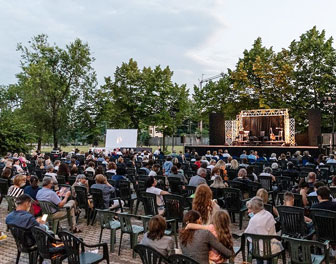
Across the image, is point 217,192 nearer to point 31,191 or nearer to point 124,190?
point 124,190

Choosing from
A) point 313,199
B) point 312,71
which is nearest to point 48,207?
point 313,199

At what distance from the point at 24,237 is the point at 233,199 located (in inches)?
172

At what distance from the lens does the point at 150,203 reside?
6.50 metres

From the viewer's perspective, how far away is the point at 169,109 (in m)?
38.1

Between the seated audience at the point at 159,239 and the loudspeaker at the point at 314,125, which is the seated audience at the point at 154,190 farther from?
the loudspeaker at the point at 314,125

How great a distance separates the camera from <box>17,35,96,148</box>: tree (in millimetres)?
31328

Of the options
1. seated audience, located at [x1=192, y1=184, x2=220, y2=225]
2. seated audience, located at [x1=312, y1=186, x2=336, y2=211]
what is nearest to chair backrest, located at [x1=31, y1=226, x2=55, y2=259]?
seated audience, located at [x1=192, y1=184, x2=220, y2=225]

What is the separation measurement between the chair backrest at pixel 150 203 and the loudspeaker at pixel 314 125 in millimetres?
22319

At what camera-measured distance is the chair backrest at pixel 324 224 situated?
4627mm

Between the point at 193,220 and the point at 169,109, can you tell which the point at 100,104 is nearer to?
the point at 169,109

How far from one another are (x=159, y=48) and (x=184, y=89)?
993 cm

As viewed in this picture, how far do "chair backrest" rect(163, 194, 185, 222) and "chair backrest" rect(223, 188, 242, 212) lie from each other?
4.57 ft

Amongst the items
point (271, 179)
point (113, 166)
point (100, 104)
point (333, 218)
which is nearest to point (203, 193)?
point (333, 218)

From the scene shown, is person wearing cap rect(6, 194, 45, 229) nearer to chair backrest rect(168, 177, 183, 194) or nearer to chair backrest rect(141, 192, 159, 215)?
chair backrest rect(141, 192, 159, 215)
